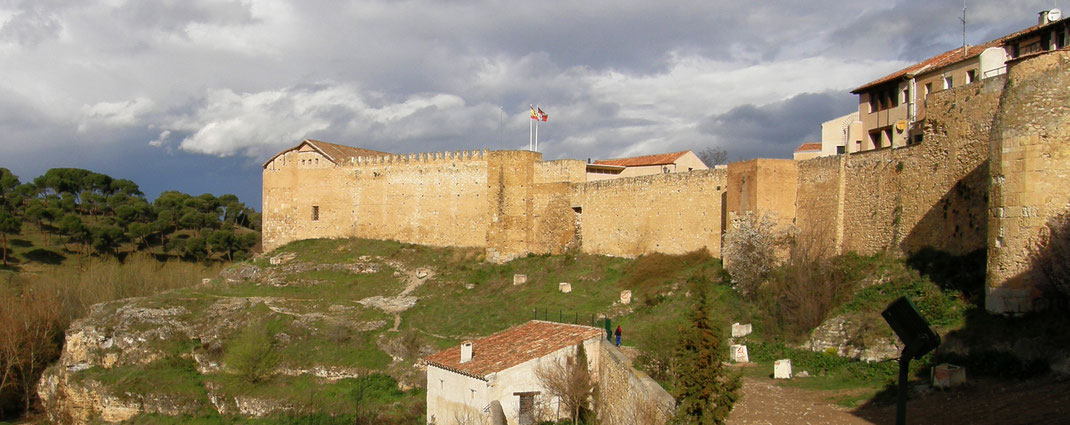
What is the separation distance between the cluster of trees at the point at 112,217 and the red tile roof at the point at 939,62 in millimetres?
43853

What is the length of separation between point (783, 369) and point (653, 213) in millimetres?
12739

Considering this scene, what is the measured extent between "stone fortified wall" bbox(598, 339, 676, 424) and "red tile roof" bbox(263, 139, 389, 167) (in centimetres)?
2647

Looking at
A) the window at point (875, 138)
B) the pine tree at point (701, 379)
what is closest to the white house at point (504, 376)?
the pine tree at point (701, 379)

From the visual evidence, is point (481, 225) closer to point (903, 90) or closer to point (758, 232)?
point (758, 232)

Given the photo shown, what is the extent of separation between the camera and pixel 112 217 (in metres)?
56.9

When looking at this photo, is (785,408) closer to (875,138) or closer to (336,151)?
(875,138)

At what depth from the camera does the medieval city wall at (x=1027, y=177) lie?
1299 cm

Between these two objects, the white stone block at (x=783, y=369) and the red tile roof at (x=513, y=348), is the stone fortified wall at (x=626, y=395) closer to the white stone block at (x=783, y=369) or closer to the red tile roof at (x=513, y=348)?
the red tile roof at (x=513, y=348)

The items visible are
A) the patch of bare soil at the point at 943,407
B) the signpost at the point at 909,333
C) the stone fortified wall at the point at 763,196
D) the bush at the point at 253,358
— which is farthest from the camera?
the bush at the point at 253,358

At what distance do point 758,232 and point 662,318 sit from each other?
12.9 ft

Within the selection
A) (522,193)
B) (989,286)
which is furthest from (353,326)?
(989,286)

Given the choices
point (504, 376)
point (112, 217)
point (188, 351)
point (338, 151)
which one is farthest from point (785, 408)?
point (112, 217)

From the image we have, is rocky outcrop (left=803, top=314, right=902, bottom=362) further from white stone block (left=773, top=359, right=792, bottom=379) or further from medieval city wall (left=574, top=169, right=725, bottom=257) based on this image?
medieval city wall (left=574, top=169, right=725, bottom=257)

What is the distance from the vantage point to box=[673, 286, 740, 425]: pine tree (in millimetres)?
11055
